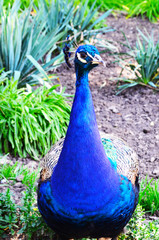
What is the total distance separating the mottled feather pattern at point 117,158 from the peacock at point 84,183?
0.52 feet

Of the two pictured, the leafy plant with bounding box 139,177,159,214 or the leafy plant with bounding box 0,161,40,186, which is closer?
the leafy plant with bounding box 139,177,159,214

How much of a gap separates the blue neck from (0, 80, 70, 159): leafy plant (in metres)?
1.54

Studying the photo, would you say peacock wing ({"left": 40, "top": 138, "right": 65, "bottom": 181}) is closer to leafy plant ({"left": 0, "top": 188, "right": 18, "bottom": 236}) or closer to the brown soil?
leafy plant ({"left": 0, "top": 188, "right": 18, "bottom": 236})

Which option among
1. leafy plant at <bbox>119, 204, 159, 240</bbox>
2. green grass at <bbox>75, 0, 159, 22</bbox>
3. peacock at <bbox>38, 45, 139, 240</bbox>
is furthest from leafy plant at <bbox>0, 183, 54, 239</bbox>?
green grass at <bbox>75, 0, 159, 22</bbox>

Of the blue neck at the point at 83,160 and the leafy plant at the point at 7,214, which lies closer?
the blue neck at the point at 83,160

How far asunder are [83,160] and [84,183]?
0.13 meters

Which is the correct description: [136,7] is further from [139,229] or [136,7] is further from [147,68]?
[139,229]

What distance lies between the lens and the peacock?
1973mm

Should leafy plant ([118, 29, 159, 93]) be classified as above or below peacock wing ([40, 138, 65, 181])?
above

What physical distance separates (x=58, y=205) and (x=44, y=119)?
1744mm

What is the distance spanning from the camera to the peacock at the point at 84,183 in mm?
1973

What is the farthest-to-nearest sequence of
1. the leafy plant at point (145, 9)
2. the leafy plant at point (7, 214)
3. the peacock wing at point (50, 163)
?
the leafy plant at point (145, 9)
the leafy plant at point (7, 214)
the peacock wing at point (50, 163)

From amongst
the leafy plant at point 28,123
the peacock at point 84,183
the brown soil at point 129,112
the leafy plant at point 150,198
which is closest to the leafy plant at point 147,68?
the brown soil at point 129,112

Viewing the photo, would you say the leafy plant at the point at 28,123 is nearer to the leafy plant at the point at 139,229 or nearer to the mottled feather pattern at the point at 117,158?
the mottled feather pattern at the point at 117,158
